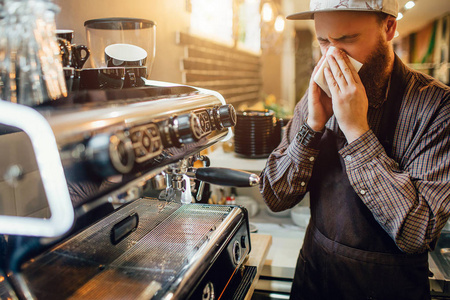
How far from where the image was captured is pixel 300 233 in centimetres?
208

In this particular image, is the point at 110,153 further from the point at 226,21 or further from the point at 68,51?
the point at 226,21

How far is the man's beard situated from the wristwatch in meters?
0.22

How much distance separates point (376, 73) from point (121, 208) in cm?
99

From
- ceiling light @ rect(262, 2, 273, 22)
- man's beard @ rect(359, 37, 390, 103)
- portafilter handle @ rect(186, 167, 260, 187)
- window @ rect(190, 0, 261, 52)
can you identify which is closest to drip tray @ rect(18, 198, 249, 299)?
portafilter handle @ rect(186, 167, 260, 187)

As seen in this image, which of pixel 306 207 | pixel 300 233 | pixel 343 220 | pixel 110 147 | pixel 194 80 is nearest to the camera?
pixel 110 147

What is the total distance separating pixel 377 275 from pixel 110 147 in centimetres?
100

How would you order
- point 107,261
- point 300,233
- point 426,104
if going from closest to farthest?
point 107,261, point 426,104, point 300,233

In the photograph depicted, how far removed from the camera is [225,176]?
1.18 m

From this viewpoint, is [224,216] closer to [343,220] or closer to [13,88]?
[343,220]

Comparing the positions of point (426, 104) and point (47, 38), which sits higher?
point (47, 38)

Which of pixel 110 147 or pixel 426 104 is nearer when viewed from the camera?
pixel 110 147

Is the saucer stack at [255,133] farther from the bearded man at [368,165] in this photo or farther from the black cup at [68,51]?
the black cup at [68,51]

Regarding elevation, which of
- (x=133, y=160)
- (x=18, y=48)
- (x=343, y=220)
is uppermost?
(x=18, y=48)

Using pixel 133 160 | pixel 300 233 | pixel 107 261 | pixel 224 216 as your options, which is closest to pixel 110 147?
pixel 133 160
